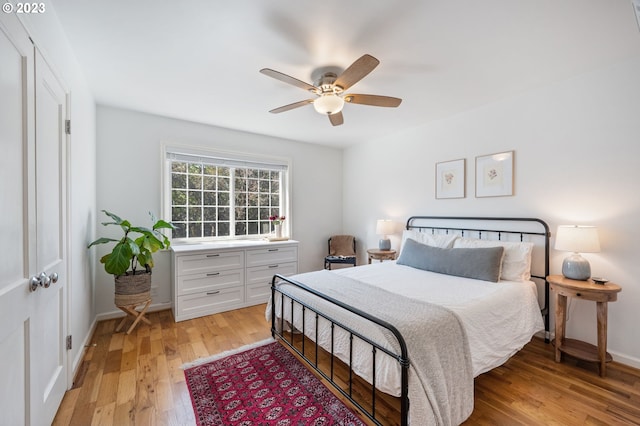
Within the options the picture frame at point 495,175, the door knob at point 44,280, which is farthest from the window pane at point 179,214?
the picture frame at point 495,175

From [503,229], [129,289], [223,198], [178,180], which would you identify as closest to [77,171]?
[129,289]

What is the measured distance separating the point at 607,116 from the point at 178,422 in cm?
404

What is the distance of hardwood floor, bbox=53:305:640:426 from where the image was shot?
1.69 meters

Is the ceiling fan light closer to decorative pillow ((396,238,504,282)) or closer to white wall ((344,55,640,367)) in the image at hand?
decorative pillow ((396,238,504,282))

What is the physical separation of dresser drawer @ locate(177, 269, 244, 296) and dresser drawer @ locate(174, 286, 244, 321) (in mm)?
54

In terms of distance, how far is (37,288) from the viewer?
1.36 meters

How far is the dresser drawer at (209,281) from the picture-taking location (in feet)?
10.6

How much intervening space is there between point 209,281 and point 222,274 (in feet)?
0.56

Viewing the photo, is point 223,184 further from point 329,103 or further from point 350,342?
point 350,342

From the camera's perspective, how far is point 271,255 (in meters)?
3.89

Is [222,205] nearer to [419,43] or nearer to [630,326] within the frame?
[419,43]

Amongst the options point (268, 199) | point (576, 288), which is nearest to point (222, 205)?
point (268, 199)

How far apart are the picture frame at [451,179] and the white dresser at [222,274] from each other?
2.28 meters

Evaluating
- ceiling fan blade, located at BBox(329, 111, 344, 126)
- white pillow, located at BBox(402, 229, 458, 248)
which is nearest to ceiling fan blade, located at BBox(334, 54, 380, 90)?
ceiling fan blade, located at BBox(329, 111, 344, 126)
